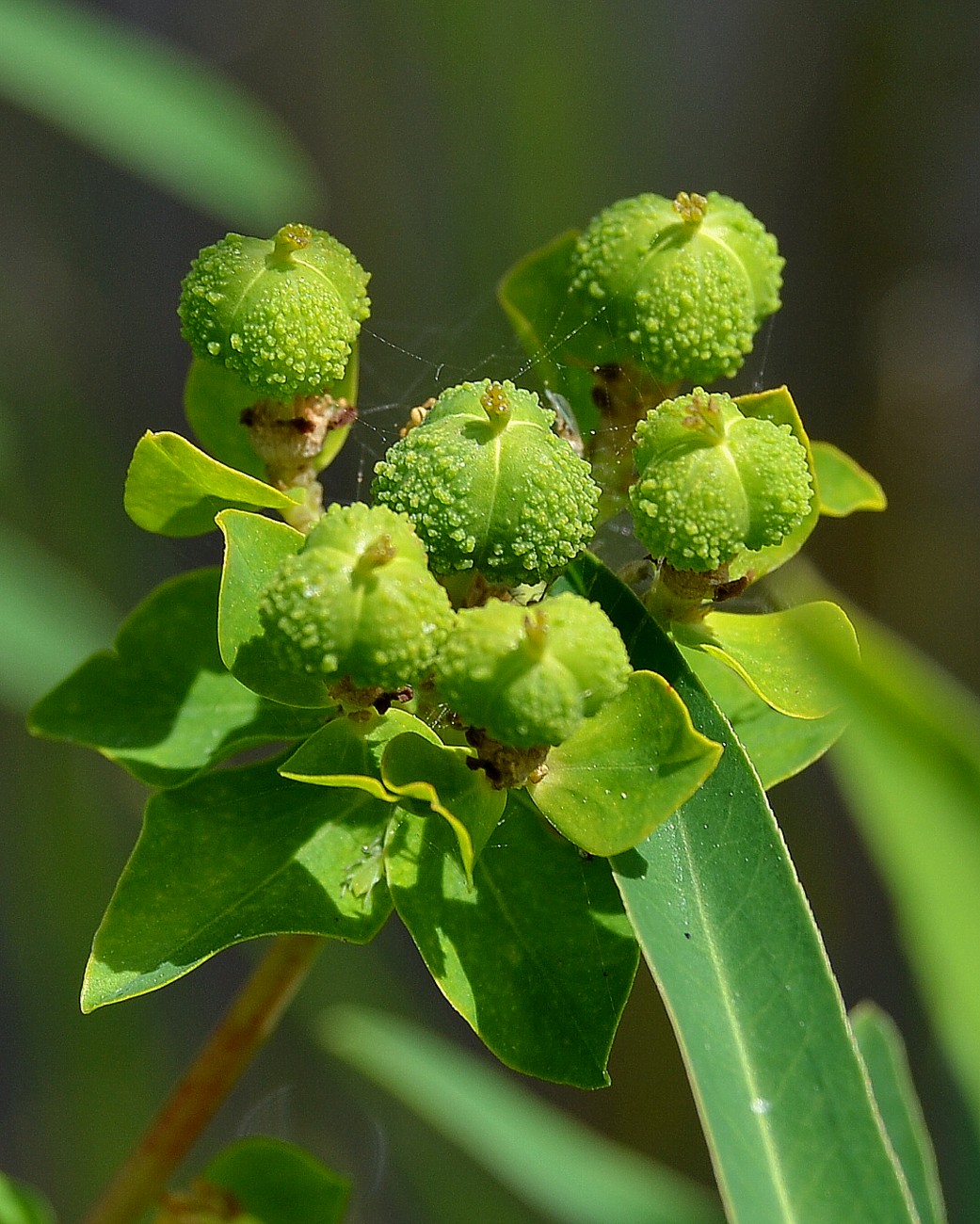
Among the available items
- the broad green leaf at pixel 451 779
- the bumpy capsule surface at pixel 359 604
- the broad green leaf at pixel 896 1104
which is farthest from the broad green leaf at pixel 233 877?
the broad green leaf at pixel 896 1104

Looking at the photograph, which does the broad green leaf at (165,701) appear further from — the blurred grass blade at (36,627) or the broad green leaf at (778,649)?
the blurred grass blade at (36,627)

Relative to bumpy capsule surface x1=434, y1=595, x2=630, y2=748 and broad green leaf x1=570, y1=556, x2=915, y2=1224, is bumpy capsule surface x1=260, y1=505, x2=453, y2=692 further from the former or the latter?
broad green leaf x1=570, y1=556, x2=915, y2=1224

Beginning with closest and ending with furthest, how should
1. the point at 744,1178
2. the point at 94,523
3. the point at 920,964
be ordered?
the point at 920,964 → the point at 744,1178 → the point at 94,523

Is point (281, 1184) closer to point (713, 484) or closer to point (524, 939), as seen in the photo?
point (524, 939)

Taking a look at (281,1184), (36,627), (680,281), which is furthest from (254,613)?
(36,627)

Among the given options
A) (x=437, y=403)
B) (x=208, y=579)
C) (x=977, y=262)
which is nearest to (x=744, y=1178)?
(x=437, y=403)

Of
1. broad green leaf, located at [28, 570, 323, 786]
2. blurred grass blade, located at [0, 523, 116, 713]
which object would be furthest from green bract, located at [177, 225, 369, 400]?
blurred grass blade, located at [0, 523, 116, 713]

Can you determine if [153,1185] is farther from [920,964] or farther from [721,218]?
[721,218]
